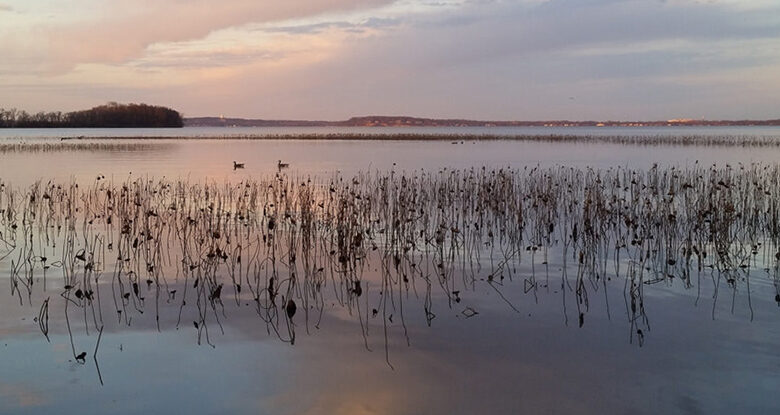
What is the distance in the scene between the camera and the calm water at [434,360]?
4.58 meters

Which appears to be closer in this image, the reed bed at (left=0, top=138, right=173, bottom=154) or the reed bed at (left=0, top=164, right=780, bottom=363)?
the reed bed at (left=0, top=164, right=780, bottom=363)

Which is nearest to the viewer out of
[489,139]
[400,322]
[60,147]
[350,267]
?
[400,322]

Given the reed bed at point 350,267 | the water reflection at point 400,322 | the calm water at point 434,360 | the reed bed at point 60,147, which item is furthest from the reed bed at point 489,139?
the calm water at point 434,360

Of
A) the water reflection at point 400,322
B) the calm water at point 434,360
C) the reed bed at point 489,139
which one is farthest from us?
the reed bed at point 489,139

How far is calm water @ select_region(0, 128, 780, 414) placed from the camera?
4.58m

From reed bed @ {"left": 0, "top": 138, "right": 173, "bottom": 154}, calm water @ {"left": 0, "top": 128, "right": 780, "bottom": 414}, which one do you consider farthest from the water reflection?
reed bed @ {"left": 0, "top": 138, "right": 173, "bottom": 154}

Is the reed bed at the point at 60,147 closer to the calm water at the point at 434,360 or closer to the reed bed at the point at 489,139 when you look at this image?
the reed bed at the point at 489,139

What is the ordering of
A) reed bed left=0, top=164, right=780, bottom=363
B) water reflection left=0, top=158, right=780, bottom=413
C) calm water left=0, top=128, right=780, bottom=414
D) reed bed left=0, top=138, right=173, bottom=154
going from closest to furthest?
calm water left=0, top=128, right=780, bottom=414 → water reflection left=0, top=158, right=780, bottom=413 → reed bed left=0, top=164, right=780, bottom=363 → reed bed left=0, top=138, right=173, bottom=154

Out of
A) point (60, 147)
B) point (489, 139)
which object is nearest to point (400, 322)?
point (60, 147)

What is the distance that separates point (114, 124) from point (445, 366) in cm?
13980

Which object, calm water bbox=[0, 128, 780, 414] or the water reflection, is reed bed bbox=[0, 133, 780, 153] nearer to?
the water reflection

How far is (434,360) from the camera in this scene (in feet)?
17.7

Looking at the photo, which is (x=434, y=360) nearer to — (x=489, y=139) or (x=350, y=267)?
(x=350, y=267)

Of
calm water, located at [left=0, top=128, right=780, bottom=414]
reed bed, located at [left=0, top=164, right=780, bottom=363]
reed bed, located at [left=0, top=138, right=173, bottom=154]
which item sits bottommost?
calm water, located at [left=0, top=128, right=780, bottom=414]
